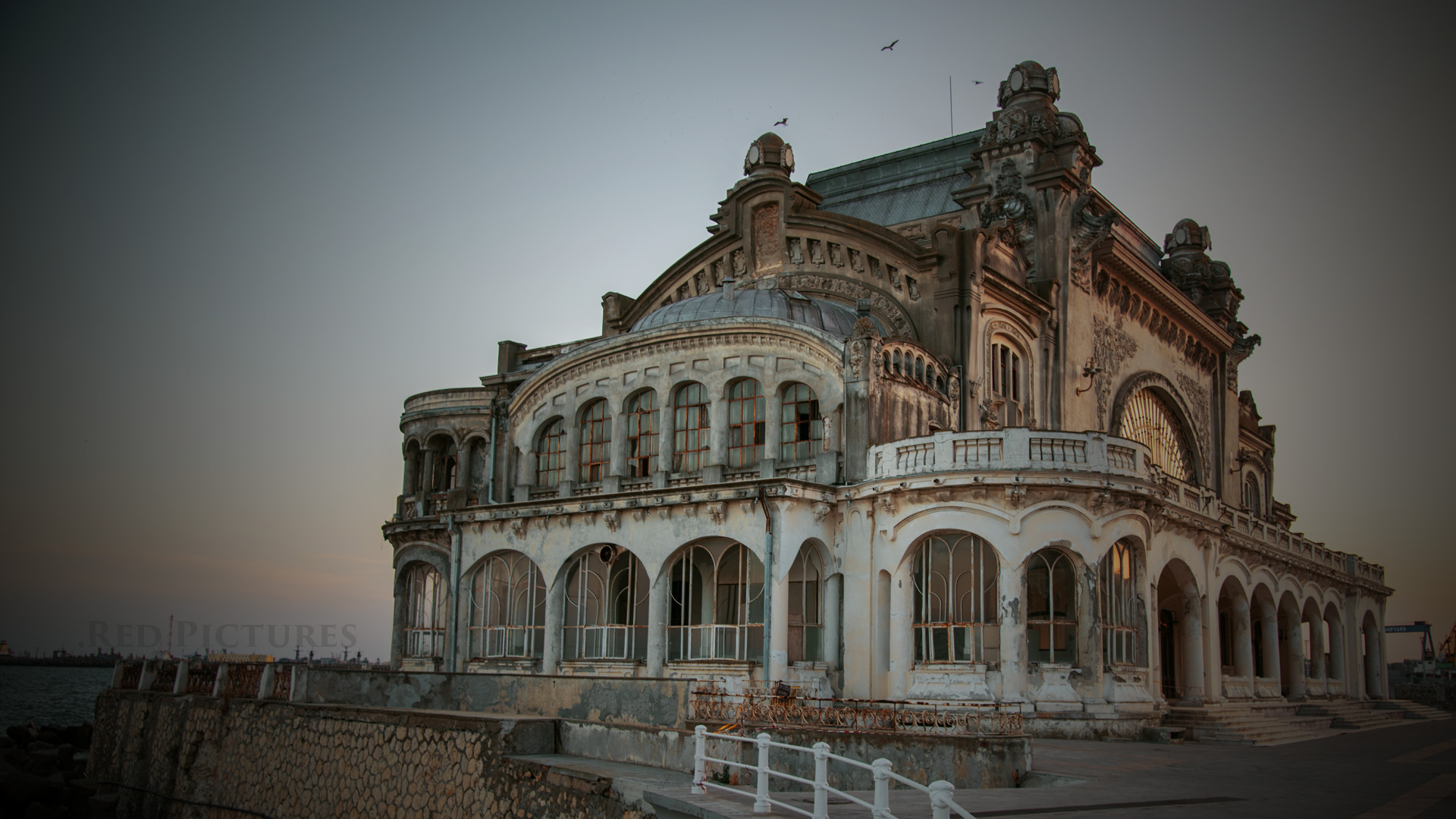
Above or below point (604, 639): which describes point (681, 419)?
above

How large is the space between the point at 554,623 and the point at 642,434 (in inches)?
229

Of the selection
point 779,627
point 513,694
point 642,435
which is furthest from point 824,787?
point 642,435

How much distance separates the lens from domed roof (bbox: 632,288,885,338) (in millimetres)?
32562

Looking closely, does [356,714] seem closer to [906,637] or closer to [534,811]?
[534,811]

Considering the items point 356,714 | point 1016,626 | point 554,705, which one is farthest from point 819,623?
point 356,714

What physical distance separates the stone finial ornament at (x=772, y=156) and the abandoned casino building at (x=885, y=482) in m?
0.09

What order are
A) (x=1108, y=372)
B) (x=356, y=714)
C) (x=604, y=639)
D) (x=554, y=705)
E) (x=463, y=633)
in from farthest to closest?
1. (x=1108, y=372)
2. (x=463, y=633)
3. (x=604, y=639)
4. (x=356, y=714)
5. (x=554, y=705)

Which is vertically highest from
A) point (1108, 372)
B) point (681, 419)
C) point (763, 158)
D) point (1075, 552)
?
point (763, 158)

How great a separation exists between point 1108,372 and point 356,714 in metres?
27.3

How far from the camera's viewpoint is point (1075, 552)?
26203 millimetres

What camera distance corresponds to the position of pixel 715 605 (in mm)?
29516

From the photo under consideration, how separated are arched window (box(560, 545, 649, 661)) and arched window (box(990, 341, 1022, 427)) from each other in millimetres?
11375

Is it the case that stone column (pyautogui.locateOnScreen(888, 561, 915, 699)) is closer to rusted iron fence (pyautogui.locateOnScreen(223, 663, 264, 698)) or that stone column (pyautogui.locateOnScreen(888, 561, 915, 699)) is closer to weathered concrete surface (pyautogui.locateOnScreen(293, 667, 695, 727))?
weathered concrete surface (pyautogui.locateOnScreen(293, 667, 695, 727))

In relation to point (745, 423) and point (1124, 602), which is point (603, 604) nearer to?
point (745, 423)
